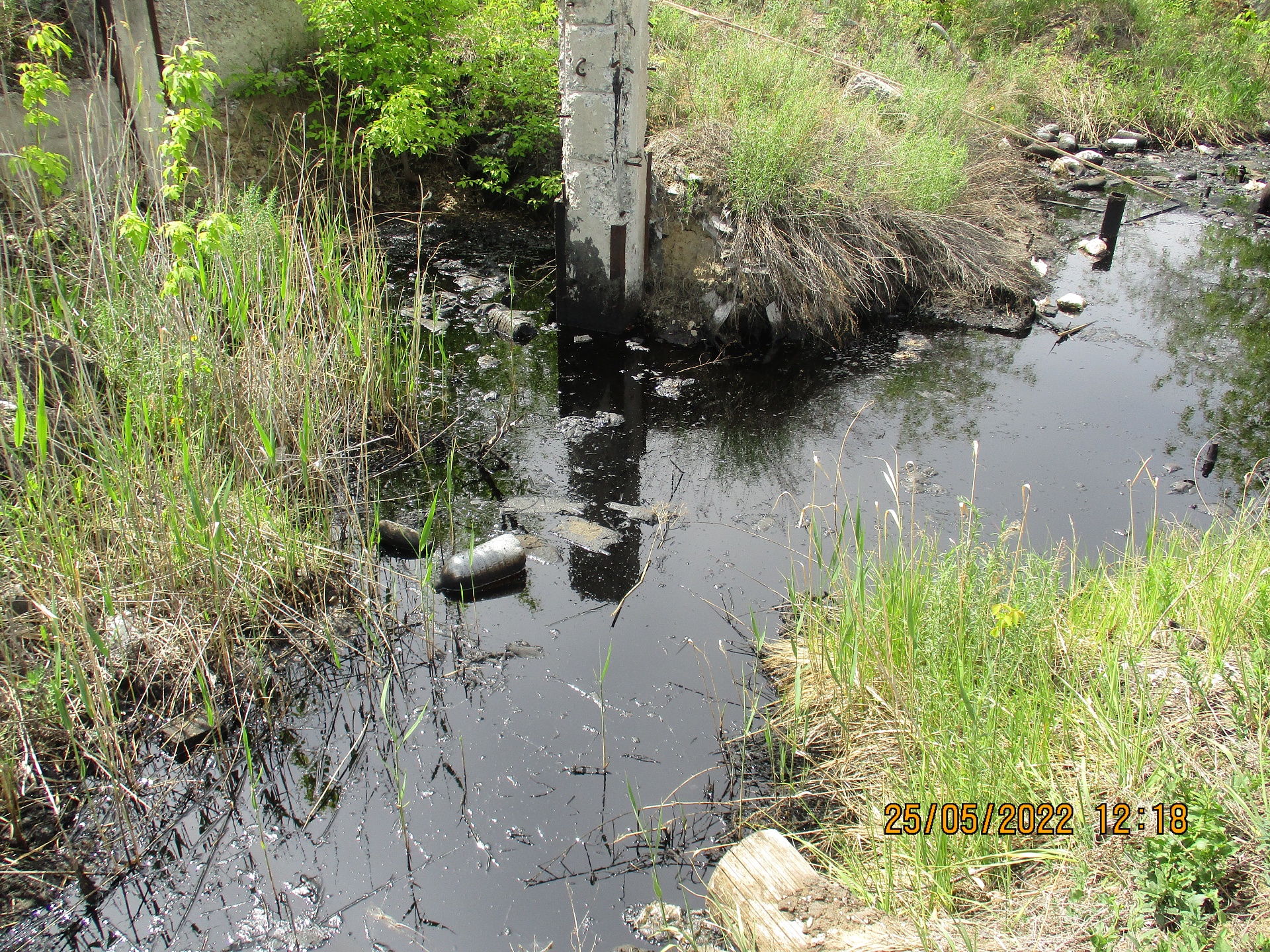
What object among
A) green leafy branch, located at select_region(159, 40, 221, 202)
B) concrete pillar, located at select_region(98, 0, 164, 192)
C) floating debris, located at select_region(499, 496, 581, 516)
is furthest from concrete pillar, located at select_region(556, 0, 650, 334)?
concrete pillar, located at select_region(98, 0, 164, 192)

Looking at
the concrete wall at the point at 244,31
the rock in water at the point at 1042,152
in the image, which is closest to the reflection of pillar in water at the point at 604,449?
the concrete wall at the point at 244,31

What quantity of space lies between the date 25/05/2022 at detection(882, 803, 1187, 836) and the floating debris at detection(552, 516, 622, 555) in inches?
70.6

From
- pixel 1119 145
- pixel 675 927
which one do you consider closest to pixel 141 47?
pixel 675 927

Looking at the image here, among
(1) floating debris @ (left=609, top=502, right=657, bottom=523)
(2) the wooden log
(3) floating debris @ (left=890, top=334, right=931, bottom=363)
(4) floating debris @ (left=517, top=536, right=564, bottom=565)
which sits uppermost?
(3) floating debris @ (left=890, top=334, right=931, bottom=363)

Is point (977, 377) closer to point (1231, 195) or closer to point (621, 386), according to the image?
point (621, 386)

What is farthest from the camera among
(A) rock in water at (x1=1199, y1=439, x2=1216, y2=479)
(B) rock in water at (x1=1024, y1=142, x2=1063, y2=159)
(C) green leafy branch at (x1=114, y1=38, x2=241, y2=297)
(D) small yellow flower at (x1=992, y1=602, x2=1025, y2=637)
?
(B) rock in water at (x1=1024, y1=142, x2=1063, y2=159)

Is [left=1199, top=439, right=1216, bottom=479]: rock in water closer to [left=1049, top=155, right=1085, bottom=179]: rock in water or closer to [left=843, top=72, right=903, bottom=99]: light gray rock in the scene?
[left=843, top=72, right=903, bottom=99]: light gray rock

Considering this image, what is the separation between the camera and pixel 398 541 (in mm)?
3604

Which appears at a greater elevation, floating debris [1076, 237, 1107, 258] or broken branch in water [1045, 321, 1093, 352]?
floating debris [1076, 237, 1107, 258]

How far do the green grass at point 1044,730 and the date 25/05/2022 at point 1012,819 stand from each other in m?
0.02

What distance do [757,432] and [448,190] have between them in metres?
4.36

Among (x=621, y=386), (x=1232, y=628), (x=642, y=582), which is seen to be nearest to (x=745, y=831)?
(x=642, y=582)

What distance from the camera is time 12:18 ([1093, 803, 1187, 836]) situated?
6.10ft

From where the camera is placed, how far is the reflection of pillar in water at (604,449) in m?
3.58
